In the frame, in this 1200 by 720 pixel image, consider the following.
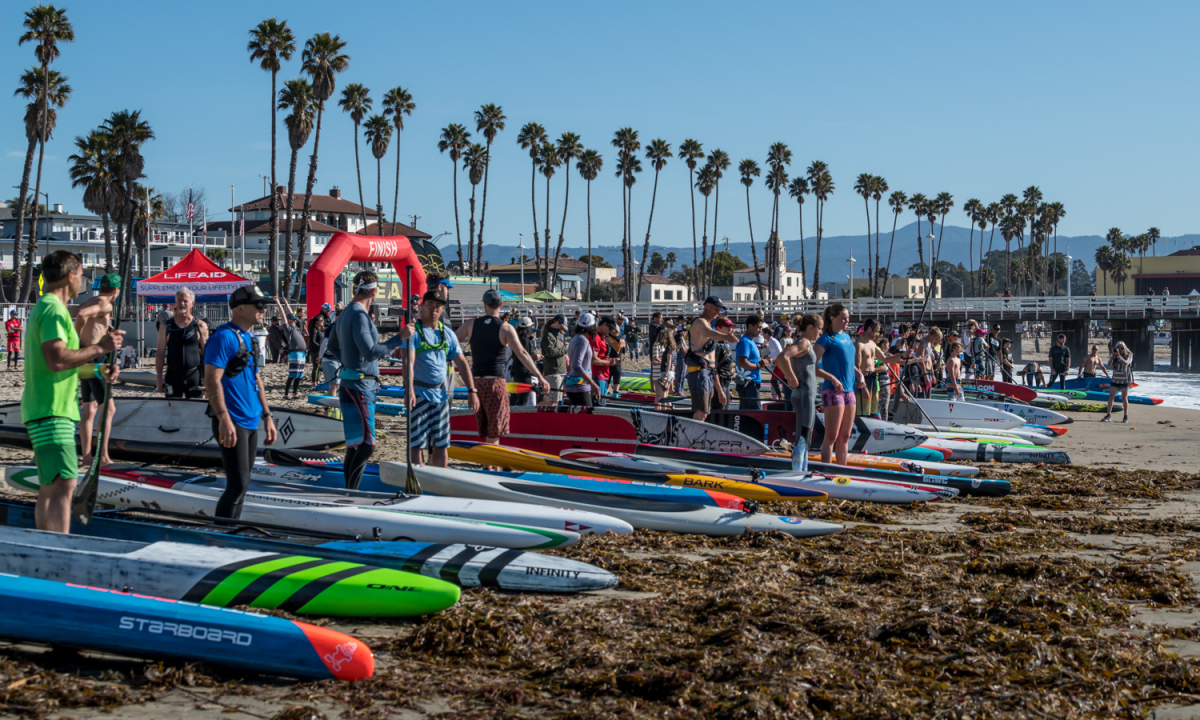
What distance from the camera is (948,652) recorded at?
13.1 feet

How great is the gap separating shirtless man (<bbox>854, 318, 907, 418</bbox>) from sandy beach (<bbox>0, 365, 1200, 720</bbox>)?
5.08 metres

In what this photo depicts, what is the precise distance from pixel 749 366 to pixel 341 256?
318 inches

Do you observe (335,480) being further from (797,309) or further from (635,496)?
(797,309)

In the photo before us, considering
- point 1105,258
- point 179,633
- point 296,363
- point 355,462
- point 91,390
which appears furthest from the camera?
point 1105,258

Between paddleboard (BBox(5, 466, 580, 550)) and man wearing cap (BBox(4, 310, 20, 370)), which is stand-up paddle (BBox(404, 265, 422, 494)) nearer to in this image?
paddleboard (BBox(5, 466, 580, 550))

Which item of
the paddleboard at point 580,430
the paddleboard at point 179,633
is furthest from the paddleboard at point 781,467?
the paddleboard at point 179,633

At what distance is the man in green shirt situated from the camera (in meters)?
4.41

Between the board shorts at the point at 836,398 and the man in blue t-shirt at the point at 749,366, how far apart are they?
2915 mm

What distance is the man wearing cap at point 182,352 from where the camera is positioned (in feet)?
27.6

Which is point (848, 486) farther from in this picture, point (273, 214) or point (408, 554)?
point (273, 214)

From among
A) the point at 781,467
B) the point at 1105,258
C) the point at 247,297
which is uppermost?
the point at 1105,258

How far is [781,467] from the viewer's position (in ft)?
31.0

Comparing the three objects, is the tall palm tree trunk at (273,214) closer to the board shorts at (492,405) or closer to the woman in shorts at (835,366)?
the board shorts at (492,405)

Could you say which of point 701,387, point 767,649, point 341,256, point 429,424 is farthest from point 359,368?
point 341,256
